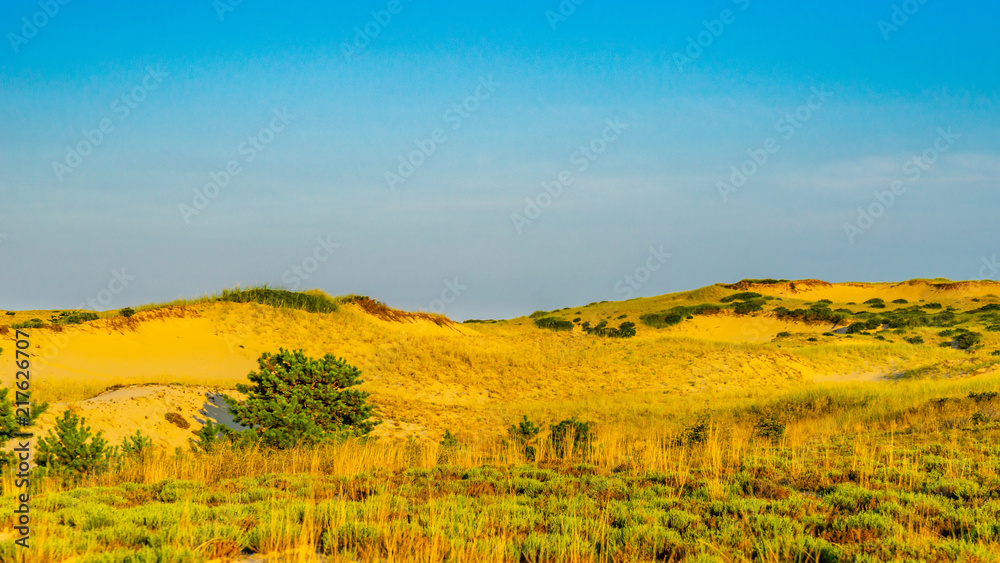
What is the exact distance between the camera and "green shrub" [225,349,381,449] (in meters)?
11.7

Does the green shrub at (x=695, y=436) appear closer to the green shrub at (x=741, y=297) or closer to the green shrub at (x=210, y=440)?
the green shrub at (x=210, y=440)

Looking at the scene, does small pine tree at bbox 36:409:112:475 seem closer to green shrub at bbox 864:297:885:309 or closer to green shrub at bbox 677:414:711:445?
green shrub at bbox 677:414:711:445

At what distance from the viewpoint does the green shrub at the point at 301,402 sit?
1170 cm

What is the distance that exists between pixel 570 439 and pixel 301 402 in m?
5.34

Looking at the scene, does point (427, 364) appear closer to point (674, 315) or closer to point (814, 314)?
point (674, 315)

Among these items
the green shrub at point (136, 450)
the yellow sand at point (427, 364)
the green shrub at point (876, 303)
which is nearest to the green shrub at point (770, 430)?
the yellow sand at point (427, 364)

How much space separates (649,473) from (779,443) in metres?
4.19

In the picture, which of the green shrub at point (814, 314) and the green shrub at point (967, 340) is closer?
the green shrub at point (967, 340)

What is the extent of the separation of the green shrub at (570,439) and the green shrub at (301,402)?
3.87 meters

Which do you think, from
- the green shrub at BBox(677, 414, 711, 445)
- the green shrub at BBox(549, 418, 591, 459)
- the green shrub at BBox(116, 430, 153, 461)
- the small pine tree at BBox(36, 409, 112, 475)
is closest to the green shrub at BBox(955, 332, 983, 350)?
the green shrub at BBox(677, 414, 711, 445)

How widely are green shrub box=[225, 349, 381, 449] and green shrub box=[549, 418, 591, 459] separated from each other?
3.87m

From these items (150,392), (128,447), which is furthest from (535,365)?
(128,447)

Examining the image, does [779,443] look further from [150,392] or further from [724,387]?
[724,387]

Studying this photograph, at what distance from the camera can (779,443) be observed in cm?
1130
